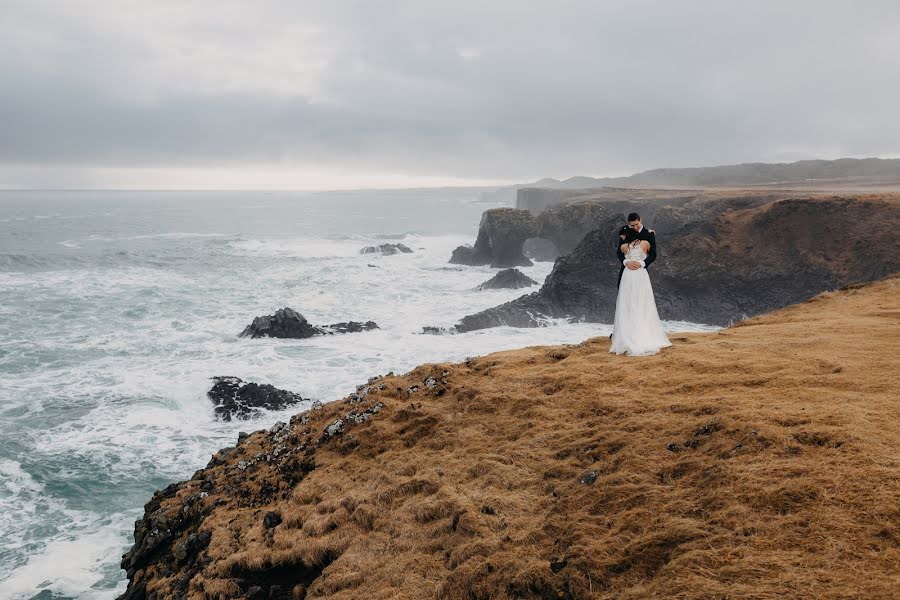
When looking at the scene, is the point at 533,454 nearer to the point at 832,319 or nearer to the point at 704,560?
the point at 704,560

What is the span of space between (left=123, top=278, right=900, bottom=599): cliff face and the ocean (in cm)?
649

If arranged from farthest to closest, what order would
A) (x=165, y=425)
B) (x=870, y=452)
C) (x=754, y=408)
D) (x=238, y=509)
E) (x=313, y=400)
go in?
(x=313, y=400)
(x=165, y=425)
(x=238, y=509)
(x=754, y=408)
(x=870, y=452)

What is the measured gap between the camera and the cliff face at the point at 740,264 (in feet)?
111

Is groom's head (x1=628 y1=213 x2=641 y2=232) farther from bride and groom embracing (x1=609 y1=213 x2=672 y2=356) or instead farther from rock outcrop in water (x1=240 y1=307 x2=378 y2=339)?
rock outcrop in water (x1=240 y1=307 x2=378 y2=339)

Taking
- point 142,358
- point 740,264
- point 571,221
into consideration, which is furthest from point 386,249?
point 740,264

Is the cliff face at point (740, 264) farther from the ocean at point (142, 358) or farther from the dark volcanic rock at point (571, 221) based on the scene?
the dark volcanic rock at point (571, 221)

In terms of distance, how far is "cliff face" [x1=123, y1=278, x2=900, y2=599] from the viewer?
5035mm

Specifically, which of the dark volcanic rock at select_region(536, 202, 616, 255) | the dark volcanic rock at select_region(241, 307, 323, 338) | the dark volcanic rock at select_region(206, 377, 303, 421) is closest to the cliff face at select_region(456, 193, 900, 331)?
the dark volcanic rock at select_region(241, 307, 323, 338)

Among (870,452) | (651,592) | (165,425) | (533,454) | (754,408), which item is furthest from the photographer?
(165,425)

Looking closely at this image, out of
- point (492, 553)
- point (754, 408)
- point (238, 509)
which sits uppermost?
point (754, 408)

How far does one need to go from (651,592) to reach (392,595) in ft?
9.95

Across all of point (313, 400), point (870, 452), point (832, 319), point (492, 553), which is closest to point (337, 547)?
point (492, 553)

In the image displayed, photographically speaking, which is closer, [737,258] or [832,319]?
[832,319]

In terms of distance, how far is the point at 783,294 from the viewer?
115ft
